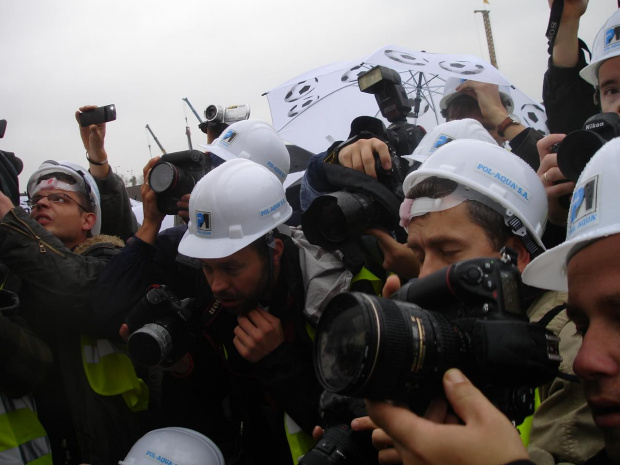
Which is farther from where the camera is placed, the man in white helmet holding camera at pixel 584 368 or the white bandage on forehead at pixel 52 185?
the white bandage on forehead at pixel 52 185

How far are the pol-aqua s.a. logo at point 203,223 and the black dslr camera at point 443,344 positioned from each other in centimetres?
128

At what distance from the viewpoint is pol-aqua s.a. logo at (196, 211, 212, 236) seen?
7.75 feet

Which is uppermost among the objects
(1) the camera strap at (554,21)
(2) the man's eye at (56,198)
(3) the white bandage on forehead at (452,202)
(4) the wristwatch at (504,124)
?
(1) the camera strap at (554,21)

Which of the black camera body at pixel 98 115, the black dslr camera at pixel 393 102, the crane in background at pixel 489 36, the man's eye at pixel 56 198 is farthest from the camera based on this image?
the crane in background at pixel 489 36

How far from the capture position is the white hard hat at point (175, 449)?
2.26m

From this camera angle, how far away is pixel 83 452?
2.47 metres

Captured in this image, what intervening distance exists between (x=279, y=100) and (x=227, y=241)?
269 cm

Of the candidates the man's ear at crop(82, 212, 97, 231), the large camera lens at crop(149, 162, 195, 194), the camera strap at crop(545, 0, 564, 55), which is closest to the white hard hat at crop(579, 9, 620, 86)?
the camera strap at crop(545, 0, 564, 55)

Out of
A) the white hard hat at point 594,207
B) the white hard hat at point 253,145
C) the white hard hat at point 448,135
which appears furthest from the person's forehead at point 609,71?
the white hard hat at point 253,145

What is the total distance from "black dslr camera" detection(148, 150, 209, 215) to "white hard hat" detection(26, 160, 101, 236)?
794 millimetres

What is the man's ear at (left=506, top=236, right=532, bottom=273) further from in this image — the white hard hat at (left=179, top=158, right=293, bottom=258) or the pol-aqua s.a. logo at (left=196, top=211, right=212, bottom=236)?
the pol-aqua s.a. logo at (left=196, top=211, right=212, bottom=236)

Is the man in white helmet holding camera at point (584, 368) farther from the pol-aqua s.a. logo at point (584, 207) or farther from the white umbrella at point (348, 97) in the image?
the white umbrella at point (348, 97)

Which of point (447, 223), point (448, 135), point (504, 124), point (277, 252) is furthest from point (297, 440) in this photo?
point (504, 124)

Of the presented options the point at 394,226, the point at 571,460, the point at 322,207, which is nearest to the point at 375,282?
the point at 394,226
